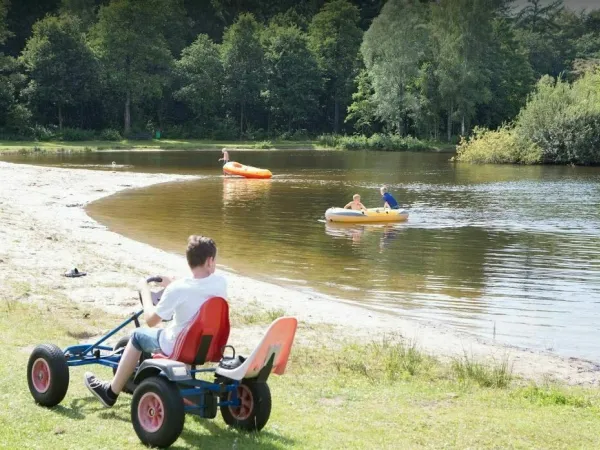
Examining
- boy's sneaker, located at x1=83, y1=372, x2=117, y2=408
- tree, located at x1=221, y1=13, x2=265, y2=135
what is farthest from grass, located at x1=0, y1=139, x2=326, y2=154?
boy's sneaker, located at x1=83, y1=372, x2=117, y2=408

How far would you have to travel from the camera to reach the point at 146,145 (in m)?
73.8

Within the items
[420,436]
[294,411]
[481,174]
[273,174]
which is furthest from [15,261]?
[481,174]

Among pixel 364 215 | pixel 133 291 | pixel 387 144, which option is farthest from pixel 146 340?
pixel 387 144

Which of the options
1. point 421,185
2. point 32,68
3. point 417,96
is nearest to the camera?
point 421,185

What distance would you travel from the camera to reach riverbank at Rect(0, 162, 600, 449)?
659 centimetres

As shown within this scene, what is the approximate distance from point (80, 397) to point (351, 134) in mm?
85388

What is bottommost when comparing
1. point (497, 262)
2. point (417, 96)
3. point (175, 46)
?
point (497, 262)

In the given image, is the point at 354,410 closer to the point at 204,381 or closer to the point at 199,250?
the point at 204,381

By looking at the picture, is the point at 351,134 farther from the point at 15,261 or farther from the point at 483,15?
the point at 15,261

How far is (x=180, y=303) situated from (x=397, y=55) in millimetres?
75495

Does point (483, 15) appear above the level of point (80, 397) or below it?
above

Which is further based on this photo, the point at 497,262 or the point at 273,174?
the point at 273,174

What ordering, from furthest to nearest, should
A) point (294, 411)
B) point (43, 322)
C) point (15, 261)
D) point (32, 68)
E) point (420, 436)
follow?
point (32, 68)
point (15, 261)
point (43, 322)
point (294, 411)
point (420, 436)

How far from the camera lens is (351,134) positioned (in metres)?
91.5
